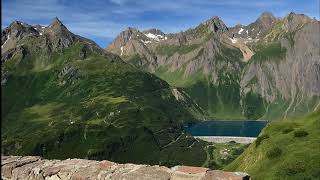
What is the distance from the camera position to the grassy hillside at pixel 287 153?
66.8 meters

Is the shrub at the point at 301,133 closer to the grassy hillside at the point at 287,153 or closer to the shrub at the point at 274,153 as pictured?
the grassy hillside at the point at 287,153

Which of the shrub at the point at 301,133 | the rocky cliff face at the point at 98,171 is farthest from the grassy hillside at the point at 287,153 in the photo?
the rocky cliff face at the point at 98,171

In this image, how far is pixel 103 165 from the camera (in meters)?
36.8

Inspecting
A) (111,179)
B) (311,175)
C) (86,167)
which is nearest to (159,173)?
(111,179)

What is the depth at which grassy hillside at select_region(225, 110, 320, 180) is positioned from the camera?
66.8 m

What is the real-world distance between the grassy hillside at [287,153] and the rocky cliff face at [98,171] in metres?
34.7

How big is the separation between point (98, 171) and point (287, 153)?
49.2 meters

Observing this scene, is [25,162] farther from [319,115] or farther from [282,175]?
[319,115]

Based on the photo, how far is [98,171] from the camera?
118ft

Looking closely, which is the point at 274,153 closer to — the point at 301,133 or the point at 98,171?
the point at 301,133

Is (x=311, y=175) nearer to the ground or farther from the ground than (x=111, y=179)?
nearer to the ground

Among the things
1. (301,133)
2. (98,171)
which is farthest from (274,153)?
(98,171)

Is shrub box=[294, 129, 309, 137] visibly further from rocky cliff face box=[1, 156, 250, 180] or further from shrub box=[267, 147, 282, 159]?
rocky cliff face box=[1, 156, 250, 180]

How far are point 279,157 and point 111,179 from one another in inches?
1961
